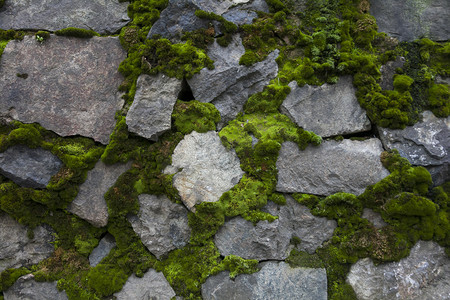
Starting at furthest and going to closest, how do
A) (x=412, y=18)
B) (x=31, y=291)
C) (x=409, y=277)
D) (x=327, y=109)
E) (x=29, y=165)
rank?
(x=412, y=18) → (x=327, y=109) → (x=29, y=165) → (x=31, y=291) → (x=409, y=277)

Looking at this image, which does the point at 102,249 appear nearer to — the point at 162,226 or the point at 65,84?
the point at 162,226

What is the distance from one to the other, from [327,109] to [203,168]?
2.17m

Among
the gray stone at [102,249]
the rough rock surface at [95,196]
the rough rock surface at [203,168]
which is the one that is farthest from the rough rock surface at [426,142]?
the gray stone at [102,249]

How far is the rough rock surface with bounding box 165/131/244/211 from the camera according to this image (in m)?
4.77

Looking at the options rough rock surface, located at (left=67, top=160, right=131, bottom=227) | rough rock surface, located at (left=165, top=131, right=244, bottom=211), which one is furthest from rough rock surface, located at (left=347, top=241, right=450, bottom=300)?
rough rock surface, located at (left=67, top=160, right=131, bottom=227)

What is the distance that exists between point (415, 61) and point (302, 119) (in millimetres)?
2149

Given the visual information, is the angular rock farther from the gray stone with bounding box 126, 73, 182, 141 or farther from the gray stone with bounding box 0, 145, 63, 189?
the gray stone with bounding box 126, 73, 182, 141

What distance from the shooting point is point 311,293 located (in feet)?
14.5

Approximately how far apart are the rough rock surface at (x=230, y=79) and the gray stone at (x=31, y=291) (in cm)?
350

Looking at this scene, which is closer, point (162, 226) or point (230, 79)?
point (162, 226)

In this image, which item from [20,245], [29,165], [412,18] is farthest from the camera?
[412,18]

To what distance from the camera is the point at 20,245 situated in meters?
4.93

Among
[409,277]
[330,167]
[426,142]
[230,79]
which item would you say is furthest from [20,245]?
[426,142]

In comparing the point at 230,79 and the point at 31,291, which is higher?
the point at 230,79
